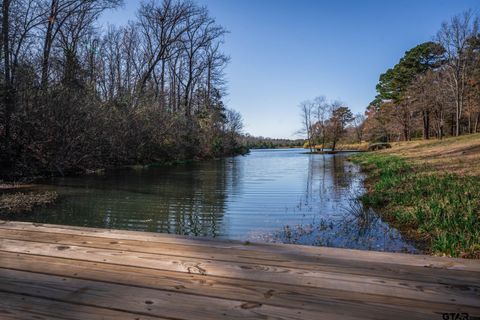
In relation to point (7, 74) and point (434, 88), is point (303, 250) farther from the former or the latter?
point (434, 88)

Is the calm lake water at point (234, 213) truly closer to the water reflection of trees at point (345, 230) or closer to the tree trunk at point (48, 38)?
the water reflection of trees at point (345, 230)

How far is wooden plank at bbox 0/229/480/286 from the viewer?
1.99 meters

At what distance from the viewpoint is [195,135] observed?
29.3 meters

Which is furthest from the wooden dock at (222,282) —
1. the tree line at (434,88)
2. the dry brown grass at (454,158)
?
the tree line at (434,88)

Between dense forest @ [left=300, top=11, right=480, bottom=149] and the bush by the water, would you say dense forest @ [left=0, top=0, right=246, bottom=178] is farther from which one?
dense forest @ [left=300, top=11, right=480, bottom=149]

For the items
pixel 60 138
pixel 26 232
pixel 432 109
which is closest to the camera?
pixel 26 232

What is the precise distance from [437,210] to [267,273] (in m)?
4.58

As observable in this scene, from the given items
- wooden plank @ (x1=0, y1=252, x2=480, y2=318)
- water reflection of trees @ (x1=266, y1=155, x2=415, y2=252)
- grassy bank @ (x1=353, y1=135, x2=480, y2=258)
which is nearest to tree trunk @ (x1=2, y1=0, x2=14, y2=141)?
water reflection of trees @ (x1=266, y1=155, x2=415, y2=252)

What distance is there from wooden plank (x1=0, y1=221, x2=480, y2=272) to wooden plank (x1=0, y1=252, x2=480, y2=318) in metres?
0.55

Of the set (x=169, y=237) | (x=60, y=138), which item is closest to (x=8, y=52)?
(x=60, y=138)

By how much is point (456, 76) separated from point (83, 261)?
34523 millimetres

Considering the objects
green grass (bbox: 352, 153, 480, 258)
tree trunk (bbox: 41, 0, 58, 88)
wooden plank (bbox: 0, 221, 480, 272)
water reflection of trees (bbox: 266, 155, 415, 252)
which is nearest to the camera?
wooden plank (bbox: 0, 221, 480, 272)

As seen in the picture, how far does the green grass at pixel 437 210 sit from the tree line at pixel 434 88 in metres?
25.6

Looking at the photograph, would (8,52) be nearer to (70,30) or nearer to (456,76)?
(70,30)
